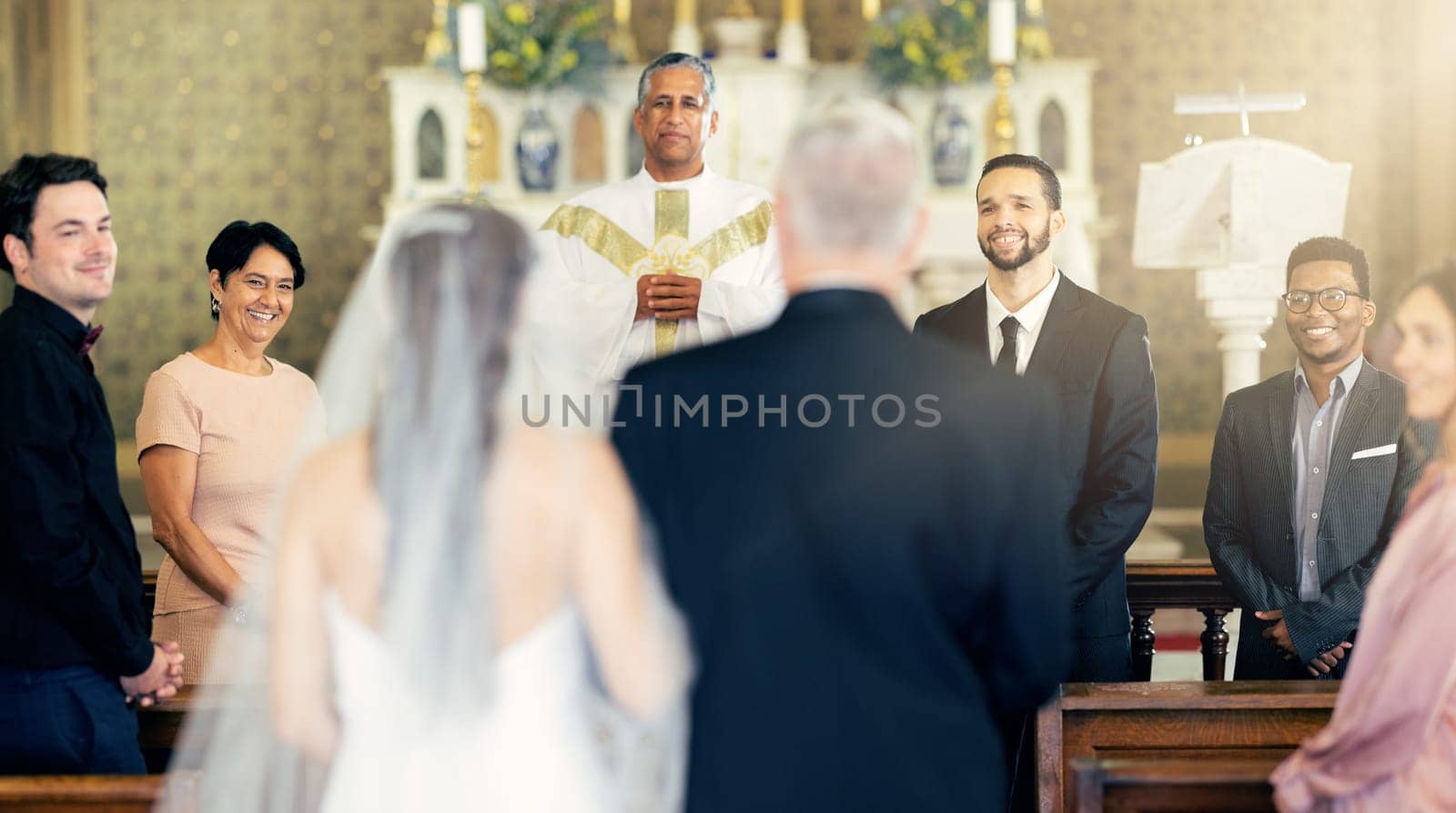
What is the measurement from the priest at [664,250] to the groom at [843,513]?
5.74ft

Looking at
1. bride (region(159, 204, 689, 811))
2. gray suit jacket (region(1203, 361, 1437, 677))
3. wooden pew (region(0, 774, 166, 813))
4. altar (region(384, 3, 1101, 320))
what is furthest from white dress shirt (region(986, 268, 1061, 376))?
altar (region(384, 3, 1101, 320))

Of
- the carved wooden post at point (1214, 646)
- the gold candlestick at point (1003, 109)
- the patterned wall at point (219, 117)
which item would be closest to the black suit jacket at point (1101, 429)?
the carved wooden post at point (1214, 646)

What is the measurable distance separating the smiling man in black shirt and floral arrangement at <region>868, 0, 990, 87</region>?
15.4 ft

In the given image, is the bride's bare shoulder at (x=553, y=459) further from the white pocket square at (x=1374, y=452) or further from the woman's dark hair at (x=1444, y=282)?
the white pocket square at (x=1374, y=452)

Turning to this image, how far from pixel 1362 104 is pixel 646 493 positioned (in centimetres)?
719

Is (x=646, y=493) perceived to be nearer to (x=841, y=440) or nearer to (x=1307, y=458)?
(x=841, y=440)

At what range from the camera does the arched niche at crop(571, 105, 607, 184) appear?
7199mm

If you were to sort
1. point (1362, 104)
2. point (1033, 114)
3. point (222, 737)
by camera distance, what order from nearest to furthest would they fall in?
point (222, 737), point (1033, 114), point (1362, 104)

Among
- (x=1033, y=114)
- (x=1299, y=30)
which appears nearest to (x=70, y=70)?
(x=1033, y=114)

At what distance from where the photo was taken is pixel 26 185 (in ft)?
8.54

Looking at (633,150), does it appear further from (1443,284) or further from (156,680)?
(1443,284)

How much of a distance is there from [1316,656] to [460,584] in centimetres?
225

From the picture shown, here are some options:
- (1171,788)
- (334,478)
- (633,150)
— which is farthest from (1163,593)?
(633,150)

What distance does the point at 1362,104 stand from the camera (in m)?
7.98
